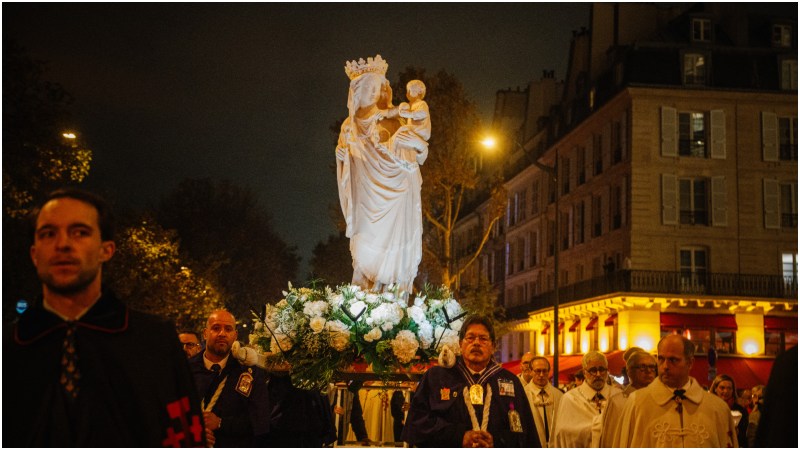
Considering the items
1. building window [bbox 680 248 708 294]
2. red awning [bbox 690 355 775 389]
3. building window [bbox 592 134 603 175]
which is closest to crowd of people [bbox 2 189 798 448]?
red awning [bbox 690 355 775 389]

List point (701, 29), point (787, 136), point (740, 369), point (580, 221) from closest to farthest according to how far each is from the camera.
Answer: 1. point (740, 369)
2. point (787, 136)
3. point (701, 29)
4. point (580, 221)

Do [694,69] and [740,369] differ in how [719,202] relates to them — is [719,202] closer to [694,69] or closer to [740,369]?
[694,69]

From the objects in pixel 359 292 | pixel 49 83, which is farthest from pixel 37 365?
pixel 49 83

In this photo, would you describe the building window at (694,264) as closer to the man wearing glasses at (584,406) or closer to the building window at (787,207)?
the building window at (787,207)

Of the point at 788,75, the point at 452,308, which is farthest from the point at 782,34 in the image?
the point at 452,308

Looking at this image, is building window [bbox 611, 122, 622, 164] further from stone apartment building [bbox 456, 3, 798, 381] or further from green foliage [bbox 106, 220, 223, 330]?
green foliage [bbox 106, 220, 223, 330]

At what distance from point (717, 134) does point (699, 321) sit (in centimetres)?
811

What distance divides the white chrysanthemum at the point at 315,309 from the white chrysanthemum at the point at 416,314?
0.73 meters

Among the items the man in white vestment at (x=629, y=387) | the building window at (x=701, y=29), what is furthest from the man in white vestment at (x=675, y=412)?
the building window at (x=701, y=29)

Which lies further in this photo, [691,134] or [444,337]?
[691,134]

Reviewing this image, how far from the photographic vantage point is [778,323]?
4225cm

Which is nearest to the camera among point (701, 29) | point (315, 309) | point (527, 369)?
point (315, 309)

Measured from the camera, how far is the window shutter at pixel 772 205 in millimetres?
43375

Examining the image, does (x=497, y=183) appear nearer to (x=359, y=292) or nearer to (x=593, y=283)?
(x=593, y=283)
